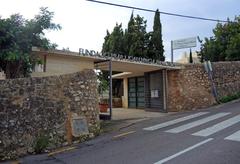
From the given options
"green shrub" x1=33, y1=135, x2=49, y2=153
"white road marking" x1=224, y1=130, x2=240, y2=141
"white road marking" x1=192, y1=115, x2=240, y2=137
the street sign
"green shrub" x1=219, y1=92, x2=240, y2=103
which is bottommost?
"green shrub" x1=33, y1=135, x2=49, y2=153

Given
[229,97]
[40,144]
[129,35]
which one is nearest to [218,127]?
[40,144]

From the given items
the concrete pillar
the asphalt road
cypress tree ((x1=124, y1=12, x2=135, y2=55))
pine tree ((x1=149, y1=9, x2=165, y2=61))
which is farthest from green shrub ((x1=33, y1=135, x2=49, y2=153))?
pine tree ((x1=149, y1=9, x2=165, y2=61))

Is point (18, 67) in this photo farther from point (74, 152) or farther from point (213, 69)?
point (213, 69)

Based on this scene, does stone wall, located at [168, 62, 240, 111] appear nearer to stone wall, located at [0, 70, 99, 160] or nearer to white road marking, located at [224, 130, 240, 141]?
stone wall, located at [0, 70, 99, 160]

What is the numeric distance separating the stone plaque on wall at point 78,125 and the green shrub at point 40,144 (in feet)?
3.89

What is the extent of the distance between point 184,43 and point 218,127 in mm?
15891

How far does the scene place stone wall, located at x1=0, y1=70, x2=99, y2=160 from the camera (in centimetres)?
1027

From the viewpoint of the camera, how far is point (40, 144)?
10.4 meters

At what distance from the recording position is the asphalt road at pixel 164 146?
7.90 m

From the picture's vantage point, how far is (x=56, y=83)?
11.6m

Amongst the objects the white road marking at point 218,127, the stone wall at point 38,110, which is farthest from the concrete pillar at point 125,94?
the stone wall at point 38,110

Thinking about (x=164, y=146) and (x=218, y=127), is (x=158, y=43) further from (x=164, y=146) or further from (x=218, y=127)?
(x=164, y=146)

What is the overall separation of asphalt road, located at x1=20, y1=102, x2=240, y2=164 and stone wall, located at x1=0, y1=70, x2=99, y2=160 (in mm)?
773

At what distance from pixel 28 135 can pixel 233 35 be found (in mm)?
24240
